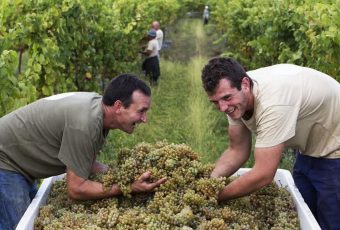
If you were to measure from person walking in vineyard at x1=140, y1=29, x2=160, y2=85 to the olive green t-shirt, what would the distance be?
9.20 meters

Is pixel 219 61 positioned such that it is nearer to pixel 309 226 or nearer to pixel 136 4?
pixel 309 226

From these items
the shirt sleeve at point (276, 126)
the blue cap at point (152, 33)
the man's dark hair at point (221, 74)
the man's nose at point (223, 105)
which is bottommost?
the blue cap at point (152, 33)

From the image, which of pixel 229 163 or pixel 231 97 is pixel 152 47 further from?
pixel 231 97

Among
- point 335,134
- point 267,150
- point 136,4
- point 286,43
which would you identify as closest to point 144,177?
point 267,150

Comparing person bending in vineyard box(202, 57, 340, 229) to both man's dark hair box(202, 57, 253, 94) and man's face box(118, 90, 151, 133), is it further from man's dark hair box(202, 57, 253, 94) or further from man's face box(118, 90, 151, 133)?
man's face box(118, 90, 151, 133)

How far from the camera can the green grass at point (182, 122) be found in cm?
726

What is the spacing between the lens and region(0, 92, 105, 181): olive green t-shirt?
3.19m

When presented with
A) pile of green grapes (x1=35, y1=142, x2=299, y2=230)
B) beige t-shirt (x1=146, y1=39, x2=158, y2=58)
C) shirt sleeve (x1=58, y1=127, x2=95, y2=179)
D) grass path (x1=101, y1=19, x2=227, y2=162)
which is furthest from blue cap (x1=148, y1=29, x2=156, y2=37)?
shirt sleeve (x1=58, y1=127, x2=95, y2=179)

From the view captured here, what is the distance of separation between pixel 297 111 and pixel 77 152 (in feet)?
4.36

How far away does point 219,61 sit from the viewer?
3.15 meters

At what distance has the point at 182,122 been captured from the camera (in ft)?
29.1

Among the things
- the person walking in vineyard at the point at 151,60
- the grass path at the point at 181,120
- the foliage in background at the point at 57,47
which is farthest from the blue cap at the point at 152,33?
the foliage in background at the point at 57,47

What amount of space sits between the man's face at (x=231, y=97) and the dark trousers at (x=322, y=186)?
844 millimetres

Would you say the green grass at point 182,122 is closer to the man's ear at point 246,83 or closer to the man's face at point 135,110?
the man's face at point 135,110
